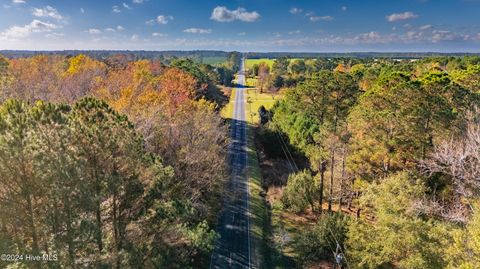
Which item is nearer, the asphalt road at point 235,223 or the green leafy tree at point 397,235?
the green leafy tree at point 397,235

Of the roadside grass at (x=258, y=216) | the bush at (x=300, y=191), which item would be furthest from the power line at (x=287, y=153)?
the bush at (x=300, y=191)

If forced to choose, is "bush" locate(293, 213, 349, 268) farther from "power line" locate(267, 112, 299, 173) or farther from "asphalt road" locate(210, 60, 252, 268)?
"power line" locate(267, 112, 299, 173)

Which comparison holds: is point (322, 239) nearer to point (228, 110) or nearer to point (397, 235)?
point (397, 235)

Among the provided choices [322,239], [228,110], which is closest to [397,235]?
[322,239]

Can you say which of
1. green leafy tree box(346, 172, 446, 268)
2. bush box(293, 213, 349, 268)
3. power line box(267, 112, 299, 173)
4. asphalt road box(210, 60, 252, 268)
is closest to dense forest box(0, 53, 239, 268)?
asphalt road box(210, 60, 252, 268)

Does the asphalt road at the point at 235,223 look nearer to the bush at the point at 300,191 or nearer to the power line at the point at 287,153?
the bush at the point at 300,191

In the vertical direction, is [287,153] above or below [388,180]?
below
